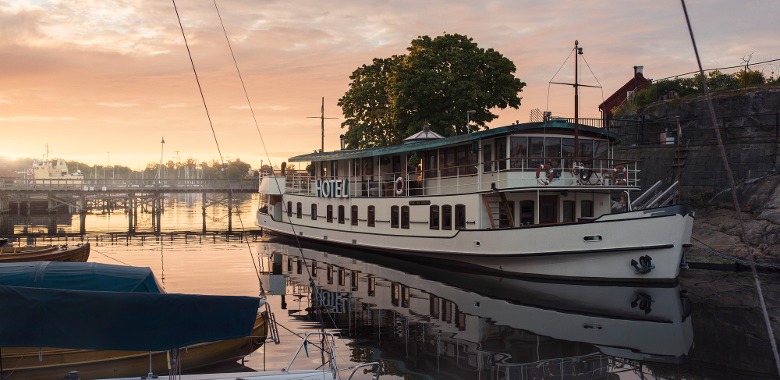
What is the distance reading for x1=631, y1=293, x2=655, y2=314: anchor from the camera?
15.1 m

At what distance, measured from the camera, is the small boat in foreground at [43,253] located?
19.4 meters

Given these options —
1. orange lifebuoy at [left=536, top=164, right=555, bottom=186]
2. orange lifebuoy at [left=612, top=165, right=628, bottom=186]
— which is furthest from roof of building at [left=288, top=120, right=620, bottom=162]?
orange lifebuoy at [left=536, top=164, right=555, bottom=186]

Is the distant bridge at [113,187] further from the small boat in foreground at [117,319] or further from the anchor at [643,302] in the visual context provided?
the small boat in foreground at [117,319]

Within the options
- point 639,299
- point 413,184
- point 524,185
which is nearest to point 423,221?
point 413,184

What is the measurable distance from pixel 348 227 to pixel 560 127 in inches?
493

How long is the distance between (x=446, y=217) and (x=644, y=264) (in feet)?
26.1

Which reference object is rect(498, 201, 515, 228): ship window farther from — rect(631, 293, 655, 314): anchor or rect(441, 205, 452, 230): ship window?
rect(631, 293, 655, 314): anchor

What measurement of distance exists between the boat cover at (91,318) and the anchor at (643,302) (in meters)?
12.3

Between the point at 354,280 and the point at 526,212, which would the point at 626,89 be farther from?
the point at 354,280

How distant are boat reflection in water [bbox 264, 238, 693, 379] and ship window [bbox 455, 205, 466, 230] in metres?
2.01

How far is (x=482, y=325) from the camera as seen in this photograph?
44.5ft

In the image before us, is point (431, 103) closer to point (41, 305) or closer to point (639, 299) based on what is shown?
point (639, 299)

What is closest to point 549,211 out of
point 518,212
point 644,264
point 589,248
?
point 518,212

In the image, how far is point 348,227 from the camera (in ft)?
93.6
